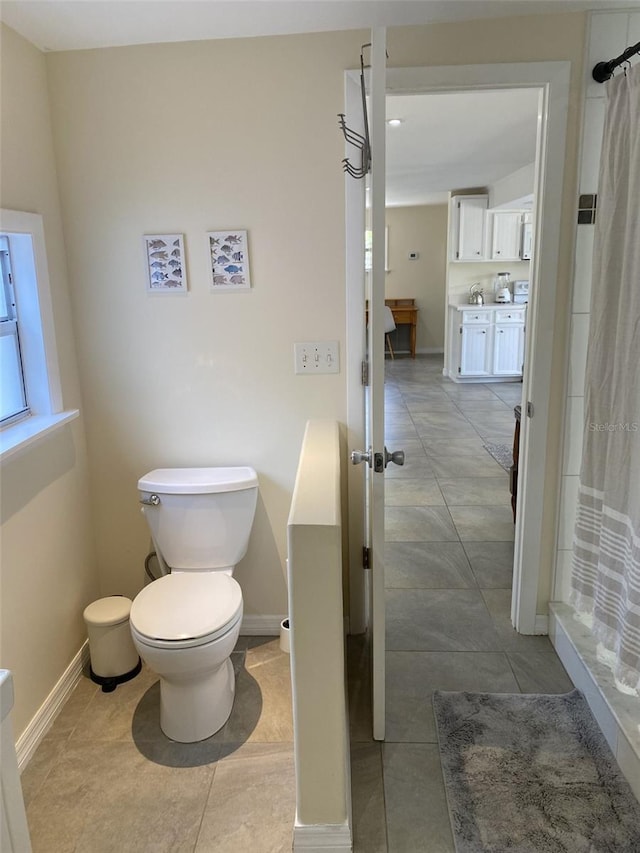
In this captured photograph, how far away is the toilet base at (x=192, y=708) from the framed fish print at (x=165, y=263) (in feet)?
4.50

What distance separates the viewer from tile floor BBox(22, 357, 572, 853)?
1.73m

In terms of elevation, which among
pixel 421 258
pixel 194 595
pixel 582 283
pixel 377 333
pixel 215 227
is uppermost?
pixel 421 258

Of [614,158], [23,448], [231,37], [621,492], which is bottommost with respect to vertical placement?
[621,492]

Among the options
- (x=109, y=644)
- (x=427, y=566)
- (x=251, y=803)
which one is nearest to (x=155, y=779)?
(x=251, y=803)

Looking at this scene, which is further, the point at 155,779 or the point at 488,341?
the point at 488,341

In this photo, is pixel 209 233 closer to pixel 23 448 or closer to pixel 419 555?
pixel 23 448

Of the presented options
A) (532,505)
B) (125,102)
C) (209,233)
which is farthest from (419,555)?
(125,102)

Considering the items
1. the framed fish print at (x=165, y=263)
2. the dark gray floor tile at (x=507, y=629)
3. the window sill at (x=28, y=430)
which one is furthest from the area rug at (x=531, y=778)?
the framed fish print at (x=165, y=263)

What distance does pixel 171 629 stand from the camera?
191cm

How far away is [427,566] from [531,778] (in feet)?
4.58

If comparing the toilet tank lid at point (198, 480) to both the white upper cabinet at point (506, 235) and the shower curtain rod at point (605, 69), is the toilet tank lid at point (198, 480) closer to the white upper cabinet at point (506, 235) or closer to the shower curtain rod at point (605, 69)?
the shower curtain rod at point (605, 69)

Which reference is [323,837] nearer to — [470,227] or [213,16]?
[213,16]

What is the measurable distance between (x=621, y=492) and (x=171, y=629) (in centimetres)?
142

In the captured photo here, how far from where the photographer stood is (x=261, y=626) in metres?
2.65
